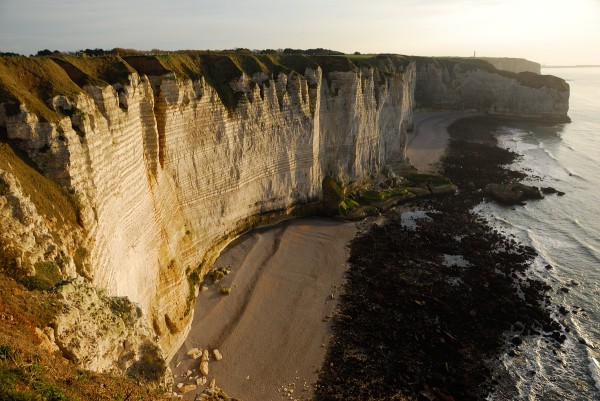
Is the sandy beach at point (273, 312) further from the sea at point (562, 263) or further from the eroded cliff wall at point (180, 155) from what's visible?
the sea at point (562, 263)

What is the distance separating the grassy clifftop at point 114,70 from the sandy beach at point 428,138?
19.3 metres

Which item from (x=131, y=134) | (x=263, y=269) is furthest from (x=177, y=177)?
(x=263, y=269)

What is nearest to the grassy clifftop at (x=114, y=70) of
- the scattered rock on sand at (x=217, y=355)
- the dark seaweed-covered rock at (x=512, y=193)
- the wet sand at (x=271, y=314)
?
the wet sand at (x=271, y=314)

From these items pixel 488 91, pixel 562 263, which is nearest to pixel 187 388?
pixel 562 263

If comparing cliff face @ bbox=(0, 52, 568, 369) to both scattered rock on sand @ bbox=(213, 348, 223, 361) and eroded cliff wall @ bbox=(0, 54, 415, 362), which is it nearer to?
eroded cliff wall @ bbox=(0, 54, 415, 362)

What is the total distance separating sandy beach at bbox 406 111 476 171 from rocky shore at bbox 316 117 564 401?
18132mm

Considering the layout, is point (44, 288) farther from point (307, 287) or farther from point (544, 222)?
point (544, 222)

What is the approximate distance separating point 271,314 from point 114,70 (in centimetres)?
1412

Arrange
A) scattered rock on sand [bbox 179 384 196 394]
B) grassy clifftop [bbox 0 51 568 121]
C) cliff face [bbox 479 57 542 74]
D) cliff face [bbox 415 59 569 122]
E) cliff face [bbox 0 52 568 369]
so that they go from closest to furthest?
cliff face [bbox 0 52 568 369] → grassy clifftop [bbox 0 51 568 121] → scattered rock on sand [bbox 179 384 196 394] → cliff face [bbox 415 59 569 122] → cliff face [bbox 479 57 542 74]

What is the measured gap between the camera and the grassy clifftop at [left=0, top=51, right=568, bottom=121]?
12.3 meters

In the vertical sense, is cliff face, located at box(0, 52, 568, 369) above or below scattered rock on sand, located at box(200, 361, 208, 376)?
above

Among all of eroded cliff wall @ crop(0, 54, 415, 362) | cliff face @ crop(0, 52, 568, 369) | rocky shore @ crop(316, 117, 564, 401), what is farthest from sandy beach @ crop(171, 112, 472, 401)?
eroded cliff wall @ crop(0, 54, 415, 362)

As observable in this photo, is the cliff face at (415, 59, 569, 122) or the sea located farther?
the cliff face at (415, 59, 569, 122)

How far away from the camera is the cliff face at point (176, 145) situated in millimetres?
12094
